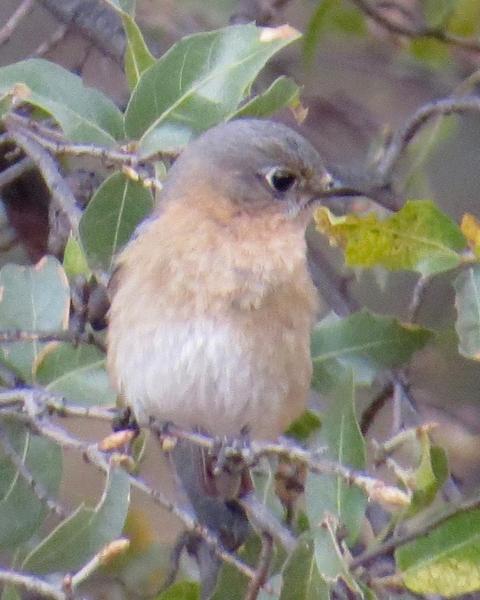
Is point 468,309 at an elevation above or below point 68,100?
below

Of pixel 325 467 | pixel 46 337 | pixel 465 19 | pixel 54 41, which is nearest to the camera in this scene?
pixel 325 467

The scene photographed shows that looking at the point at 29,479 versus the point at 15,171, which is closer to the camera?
the point at 29,479

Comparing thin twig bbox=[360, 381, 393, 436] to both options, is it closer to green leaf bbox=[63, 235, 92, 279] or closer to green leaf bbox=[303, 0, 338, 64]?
green leaf bbox=[63, 235, 92, 279]

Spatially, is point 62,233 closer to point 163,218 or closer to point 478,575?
point 163,218

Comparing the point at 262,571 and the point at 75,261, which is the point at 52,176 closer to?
the point at 75,261

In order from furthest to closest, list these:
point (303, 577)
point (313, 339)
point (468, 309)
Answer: point (313, 339)
point (468, 309)
point (303, 577)

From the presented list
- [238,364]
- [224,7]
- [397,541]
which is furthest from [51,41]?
[397,541]

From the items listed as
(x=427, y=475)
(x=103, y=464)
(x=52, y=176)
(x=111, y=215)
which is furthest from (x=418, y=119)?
(x=103, y=464)
